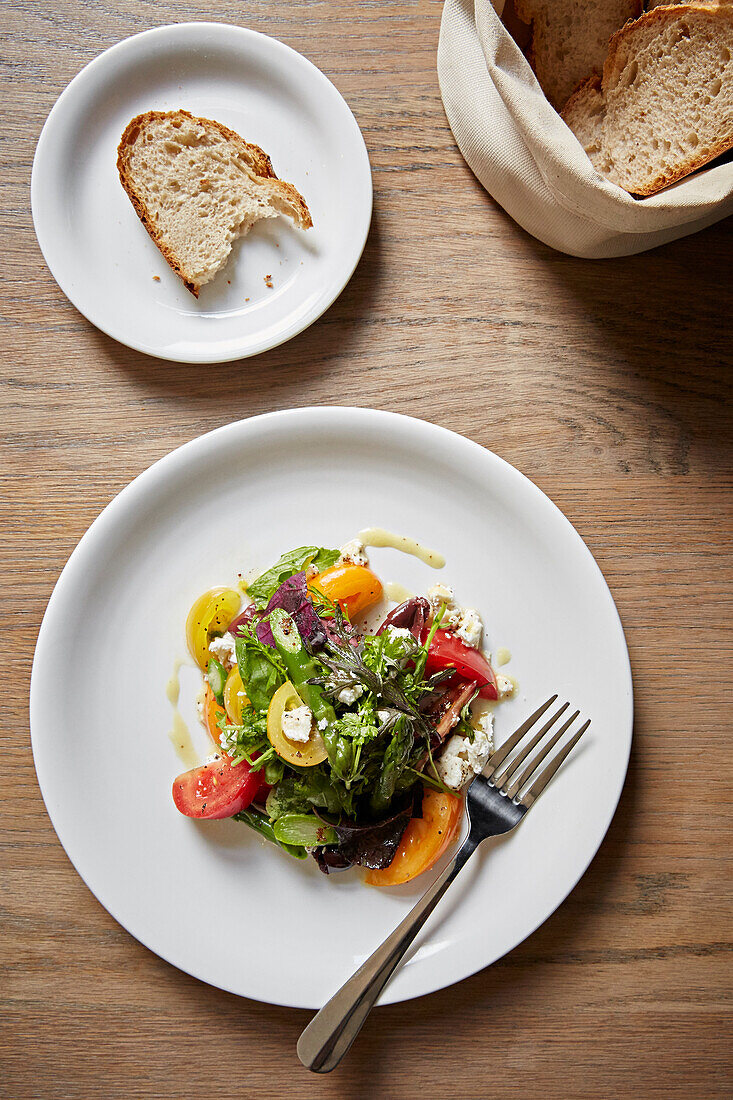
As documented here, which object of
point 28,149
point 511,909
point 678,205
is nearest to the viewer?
point 678,205

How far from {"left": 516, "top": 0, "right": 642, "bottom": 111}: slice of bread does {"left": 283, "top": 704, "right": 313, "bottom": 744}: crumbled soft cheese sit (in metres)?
1.36

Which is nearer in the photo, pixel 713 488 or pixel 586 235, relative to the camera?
pixel 586 235

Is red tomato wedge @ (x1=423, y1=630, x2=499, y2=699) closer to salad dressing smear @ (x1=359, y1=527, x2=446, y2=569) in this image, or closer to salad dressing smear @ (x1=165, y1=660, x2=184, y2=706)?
salad dressing smear @ (x1=359, y1=527, x2=446, y2=569)

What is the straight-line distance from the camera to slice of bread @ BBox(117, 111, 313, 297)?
4.96ft

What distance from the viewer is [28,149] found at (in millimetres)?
1562

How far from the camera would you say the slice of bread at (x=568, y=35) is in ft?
4.73

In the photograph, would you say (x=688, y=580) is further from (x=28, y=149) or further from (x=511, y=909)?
(x=28, y=149)

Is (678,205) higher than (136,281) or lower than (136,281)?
higher

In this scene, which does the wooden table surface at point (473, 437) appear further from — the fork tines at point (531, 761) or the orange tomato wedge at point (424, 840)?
the orange tomato wedge at point (424, 840)

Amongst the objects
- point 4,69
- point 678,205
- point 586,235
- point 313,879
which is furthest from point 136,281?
point 313,879

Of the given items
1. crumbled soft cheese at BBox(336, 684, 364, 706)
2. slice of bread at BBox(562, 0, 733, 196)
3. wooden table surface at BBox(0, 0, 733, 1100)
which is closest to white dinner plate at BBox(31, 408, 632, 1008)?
wooden table surface at BBox(0, 0, 733, 1100)

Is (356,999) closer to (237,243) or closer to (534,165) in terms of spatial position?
(237,243)

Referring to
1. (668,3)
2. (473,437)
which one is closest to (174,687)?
(473,437)

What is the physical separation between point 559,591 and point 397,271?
0.78 metres
